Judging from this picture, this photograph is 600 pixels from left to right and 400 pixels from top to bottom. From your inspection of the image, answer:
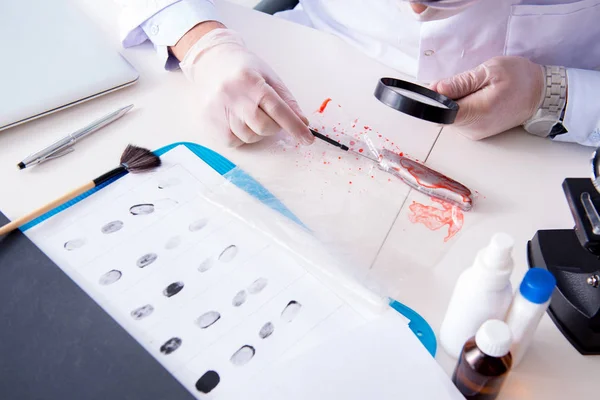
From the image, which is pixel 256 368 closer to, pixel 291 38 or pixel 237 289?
pixel 237 289

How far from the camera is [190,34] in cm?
89

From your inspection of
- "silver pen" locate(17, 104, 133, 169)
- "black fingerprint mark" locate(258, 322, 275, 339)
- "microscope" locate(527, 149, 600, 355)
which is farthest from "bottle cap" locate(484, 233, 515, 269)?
"silver pen" locate(17, 104, 133, 169)

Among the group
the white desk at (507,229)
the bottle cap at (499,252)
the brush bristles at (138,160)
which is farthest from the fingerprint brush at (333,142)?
the bottle cap at (499,252)

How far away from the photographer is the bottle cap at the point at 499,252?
0.45 metres

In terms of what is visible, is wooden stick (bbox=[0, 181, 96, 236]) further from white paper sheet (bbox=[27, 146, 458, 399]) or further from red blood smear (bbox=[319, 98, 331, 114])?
red blood smear (bbox=[319, 98, 331, 114])

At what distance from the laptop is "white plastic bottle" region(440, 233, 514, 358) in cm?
61

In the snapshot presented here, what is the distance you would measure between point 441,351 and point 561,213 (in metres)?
0.28

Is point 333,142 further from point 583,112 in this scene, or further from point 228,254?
point 583,112

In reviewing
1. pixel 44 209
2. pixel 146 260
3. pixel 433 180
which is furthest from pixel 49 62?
pixel 433 180

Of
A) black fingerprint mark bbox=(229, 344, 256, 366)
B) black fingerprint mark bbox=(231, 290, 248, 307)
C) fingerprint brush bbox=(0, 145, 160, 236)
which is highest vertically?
fingerprint brush bbox=(0, 145, 160, 236)

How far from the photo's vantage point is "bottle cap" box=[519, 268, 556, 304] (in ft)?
1.50

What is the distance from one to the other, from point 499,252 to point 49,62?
0.72 meters

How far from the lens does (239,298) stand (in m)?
0.59

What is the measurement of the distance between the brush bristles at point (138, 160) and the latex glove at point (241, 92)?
0.11 meters
